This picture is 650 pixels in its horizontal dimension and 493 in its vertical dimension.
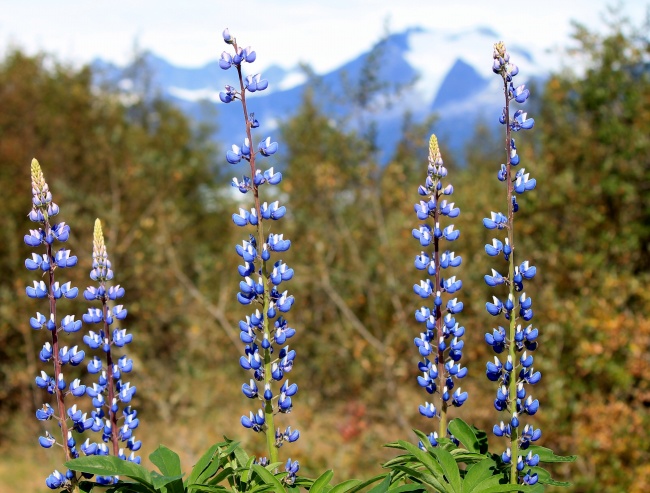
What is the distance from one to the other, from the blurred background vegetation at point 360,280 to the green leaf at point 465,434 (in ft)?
19.1

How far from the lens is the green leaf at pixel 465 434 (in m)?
3.04

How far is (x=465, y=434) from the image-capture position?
10.0ft

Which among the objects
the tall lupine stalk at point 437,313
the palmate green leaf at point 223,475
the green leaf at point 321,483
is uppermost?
the tall lupine stalk at point 437,313

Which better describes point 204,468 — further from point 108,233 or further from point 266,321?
point 108,233

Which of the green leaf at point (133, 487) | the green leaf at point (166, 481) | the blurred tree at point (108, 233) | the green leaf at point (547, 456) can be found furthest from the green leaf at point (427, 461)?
the blurred tree at point (108, 233)

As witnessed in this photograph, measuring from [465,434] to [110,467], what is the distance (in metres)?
1.30

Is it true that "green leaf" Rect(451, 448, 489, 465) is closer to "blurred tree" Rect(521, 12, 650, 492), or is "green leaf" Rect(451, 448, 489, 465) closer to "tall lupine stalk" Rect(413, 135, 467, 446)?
"tall lupine stalk" Rect(413, 135, 467, 446)

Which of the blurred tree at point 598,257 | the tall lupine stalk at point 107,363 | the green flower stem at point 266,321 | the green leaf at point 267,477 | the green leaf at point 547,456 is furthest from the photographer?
the blurred tree at point 598,257

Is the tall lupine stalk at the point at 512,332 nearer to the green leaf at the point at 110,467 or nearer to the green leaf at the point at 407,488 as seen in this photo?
the green leaf at the point at 407,488

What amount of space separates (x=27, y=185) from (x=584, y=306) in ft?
37.0

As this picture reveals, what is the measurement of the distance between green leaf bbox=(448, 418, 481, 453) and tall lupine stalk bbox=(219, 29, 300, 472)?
60cm

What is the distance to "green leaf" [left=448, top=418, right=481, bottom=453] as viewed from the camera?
304 cm

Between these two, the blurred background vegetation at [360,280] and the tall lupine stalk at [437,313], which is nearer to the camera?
the tall lupine stalk at [437,313]

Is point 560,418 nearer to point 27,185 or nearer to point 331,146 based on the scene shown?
point 331,146
